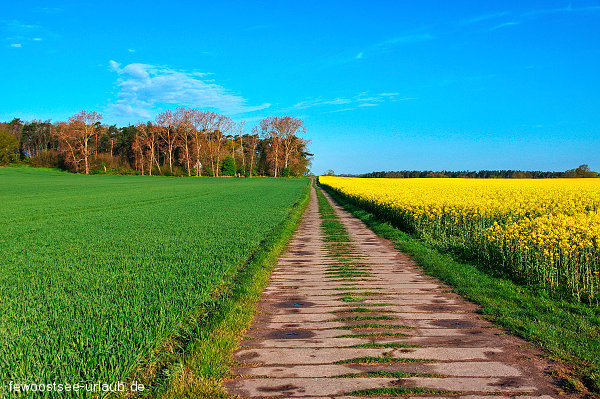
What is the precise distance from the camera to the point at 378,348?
4.04m

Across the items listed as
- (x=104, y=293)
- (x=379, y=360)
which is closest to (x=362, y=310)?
(x=379, y=360)

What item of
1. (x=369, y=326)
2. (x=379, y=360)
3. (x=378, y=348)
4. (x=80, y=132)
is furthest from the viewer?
(x=80, y=132)

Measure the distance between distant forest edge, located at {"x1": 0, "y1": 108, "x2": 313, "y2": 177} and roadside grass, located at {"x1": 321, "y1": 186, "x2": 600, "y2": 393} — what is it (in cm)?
7761

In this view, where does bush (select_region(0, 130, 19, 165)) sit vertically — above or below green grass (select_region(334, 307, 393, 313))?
above

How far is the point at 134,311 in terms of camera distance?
4543 mm

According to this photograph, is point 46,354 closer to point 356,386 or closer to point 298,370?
point 298,370

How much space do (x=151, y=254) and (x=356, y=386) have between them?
21.1 ft

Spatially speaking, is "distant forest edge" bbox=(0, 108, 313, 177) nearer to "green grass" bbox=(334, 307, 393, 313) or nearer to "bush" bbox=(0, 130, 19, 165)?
"bush" bbox=(0, 130, 19, 165)

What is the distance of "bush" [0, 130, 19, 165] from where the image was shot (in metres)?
84.8

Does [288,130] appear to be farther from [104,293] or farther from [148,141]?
[104,293]

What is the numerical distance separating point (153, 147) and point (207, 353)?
89710 millimetres

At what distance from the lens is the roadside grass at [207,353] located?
322cm

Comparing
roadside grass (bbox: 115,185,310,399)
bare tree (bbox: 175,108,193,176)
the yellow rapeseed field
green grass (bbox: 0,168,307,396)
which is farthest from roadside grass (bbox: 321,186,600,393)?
bare tree (bbox: 175,108,193,176)

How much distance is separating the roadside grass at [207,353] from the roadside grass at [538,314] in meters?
3.23
